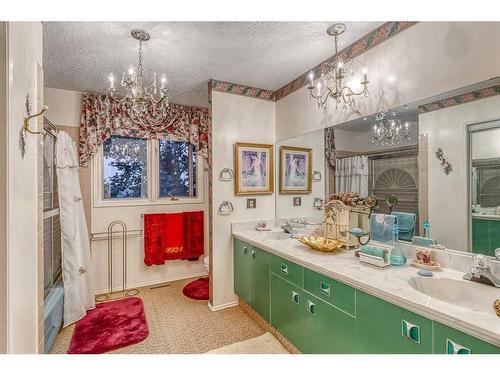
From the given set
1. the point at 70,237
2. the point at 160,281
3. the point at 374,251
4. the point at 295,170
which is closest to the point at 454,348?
the point at 374,251

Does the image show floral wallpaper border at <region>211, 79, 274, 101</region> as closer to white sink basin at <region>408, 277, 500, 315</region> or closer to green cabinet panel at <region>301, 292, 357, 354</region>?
green cabinet panel at <region>301, 292, 357, 354</region>

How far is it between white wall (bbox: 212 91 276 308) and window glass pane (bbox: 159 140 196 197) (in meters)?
1.13

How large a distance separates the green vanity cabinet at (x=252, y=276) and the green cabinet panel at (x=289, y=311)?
12 centimetres

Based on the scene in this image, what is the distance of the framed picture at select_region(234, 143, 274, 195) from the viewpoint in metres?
2.80

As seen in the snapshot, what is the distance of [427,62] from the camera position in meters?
1.54

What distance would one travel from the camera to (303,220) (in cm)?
273

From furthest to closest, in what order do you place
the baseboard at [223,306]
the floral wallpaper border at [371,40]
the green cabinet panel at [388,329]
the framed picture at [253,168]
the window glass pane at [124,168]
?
1. the window glass pane at [124,168]
2. the framed picture at [253,168]
3. the baseboard at [223,306]
4. the floral wallpaper border at [371,40]
5. the green cabinet panel at [388,329]

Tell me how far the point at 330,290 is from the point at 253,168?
1.69m

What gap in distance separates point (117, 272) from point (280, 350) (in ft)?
7.74

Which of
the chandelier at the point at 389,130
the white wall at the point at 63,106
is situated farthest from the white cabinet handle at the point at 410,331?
the white wall at the point at 63,106

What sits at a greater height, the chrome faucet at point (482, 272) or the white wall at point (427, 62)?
the white wall at point (427, 62)

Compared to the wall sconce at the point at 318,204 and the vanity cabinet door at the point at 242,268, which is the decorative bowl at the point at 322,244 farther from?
the vanity cabinet door at the point at 242,268

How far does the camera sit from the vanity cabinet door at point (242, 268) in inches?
99.2

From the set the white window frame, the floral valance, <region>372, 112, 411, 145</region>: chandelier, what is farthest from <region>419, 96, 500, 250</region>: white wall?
the white window frame
